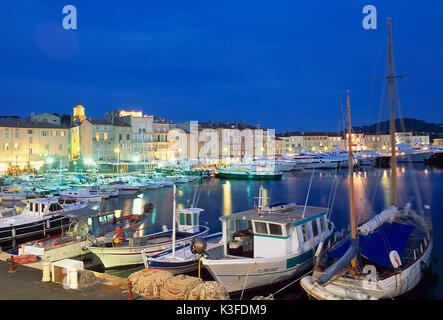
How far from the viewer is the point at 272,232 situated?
13828 mm

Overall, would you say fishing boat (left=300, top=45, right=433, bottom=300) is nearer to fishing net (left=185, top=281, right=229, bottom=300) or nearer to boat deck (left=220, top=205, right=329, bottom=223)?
boat deck (left=220, top=205, right=329, bottom=223)

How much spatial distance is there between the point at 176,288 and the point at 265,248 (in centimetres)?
520

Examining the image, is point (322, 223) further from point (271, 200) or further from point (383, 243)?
point (271, 200)

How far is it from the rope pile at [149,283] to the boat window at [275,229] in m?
5.07

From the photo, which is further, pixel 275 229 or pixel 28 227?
pixel 28 227

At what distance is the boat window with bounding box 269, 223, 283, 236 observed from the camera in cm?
1377

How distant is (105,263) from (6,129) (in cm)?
6022

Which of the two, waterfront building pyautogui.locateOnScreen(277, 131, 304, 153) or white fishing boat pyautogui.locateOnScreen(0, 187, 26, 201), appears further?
waterfront building pyautogui.locateOnScreen(277, 131, 304, 153)

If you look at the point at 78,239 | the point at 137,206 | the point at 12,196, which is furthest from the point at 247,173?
the point at 78,239

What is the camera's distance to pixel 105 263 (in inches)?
647

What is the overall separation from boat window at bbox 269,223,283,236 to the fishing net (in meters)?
5.06

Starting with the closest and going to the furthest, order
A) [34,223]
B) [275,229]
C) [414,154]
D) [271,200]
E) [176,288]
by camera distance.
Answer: [176,288], [275,229], [34,223], [271,200], [414,154]

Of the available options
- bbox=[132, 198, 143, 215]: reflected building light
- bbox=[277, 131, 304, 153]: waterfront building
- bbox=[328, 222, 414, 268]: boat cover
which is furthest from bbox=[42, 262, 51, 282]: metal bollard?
bbox=[277, 131, 304, 153]: waterfront building
